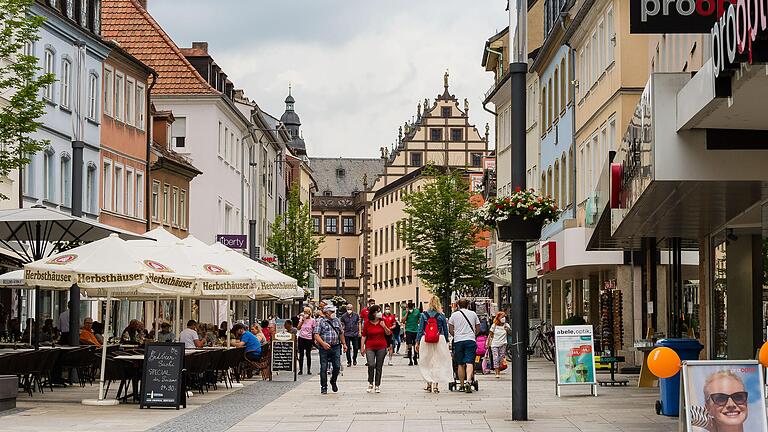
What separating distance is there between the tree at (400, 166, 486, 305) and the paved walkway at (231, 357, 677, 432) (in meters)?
36.1

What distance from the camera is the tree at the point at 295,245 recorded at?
77.2 meters

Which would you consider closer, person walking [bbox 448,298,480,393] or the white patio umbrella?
the white patio umbrella

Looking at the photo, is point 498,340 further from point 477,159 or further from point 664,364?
point 477,159

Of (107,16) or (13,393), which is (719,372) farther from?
(107,16)

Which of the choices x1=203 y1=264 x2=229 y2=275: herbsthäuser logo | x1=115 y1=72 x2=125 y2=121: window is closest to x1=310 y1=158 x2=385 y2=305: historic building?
x1=115 y1=72 x2=125 y2=121: window

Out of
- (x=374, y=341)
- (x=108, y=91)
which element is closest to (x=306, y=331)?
(x=374, y=341)

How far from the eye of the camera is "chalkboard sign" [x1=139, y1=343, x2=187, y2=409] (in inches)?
885

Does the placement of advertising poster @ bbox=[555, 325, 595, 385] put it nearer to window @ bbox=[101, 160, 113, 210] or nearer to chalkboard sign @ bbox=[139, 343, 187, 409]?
chalkboard sign @ bbox=[139, 343, 187, 409]

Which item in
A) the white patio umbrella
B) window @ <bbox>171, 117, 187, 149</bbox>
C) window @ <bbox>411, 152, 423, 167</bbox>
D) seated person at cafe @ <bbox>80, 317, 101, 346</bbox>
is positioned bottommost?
seated person at cafe @ <bbox>80, 317, 101, 346</bbox>

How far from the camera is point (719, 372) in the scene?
13.8 m

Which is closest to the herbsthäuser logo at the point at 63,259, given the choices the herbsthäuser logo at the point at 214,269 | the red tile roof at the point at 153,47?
the herbsthäuser logo at the point at 214,269

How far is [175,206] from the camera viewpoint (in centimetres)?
5959

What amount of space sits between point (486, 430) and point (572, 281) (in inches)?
1232

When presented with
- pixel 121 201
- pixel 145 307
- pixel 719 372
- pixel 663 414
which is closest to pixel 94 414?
pixel 663 414
